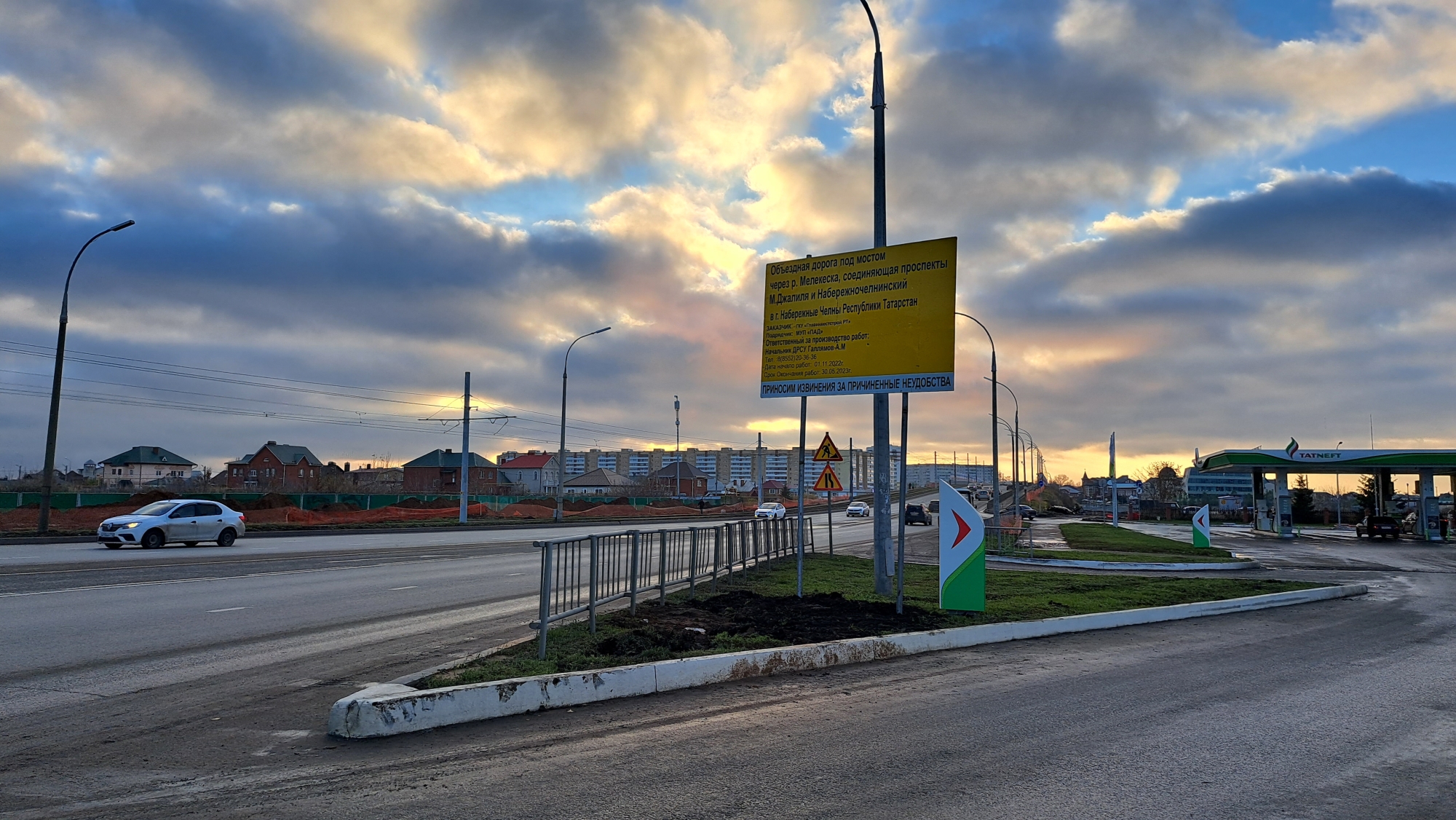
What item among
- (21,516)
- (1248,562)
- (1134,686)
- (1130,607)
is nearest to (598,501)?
(21,516)

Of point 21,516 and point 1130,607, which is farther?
point 21,516

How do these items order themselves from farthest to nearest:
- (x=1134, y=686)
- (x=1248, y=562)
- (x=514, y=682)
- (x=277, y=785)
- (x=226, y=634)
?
(x=1248, y=562)
(x=226, y=634)
(x=1134, y=686)
(x=514, y=682)
(x=277, y=785)

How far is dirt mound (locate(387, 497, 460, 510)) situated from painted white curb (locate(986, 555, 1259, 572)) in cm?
4208

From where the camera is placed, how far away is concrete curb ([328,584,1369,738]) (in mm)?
6652

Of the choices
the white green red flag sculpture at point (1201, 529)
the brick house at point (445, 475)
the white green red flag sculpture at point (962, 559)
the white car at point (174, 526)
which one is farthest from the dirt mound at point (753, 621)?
the brick house at point (445, 475)

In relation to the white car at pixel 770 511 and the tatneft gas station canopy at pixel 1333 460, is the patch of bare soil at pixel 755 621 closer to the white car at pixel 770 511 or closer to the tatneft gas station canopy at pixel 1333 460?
the white car at pixel 770 511

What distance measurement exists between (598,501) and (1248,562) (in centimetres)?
6155

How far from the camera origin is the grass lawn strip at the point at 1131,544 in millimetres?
30875

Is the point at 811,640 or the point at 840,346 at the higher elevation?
the point at 840,346

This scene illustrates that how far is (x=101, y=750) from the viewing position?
6117 mm

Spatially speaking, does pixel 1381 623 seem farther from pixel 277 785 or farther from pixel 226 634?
pixel 226 634

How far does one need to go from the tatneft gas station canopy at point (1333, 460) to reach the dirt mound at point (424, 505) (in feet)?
155

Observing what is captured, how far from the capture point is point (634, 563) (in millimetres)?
12031

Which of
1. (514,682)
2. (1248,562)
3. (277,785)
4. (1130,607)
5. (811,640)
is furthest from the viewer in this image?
(1248,562)
